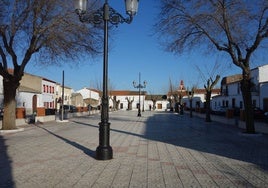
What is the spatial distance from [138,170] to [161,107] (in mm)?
95902

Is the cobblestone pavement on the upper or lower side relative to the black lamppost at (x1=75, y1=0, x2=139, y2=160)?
lower

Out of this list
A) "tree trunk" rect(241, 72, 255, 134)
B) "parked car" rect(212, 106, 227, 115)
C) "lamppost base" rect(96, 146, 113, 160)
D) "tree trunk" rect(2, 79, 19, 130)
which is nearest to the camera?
"lamppost base" rect(96, 146, 113, 160)

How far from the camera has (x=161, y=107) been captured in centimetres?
10306

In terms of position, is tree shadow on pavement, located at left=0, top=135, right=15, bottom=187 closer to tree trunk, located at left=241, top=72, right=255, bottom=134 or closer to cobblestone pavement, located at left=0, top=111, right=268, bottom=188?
cobblestone pavement, located at left=0, top=111, right=268, bottom=188

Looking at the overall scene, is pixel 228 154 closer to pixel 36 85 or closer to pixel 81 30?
pixel 81 30

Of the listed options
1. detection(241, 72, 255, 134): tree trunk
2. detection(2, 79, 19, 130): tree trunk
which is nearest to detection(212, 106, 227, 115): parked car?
detection(241, 72, 255, 134): tree trunk

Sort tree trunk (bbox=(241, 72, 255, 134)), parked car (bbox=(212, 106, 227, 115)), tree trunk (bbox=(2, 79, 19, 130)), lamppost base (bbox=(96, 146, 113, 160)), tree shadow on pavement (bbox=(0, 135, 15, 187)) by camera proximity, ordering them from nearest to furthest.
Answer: tree shadow on pavement (bbox=(0, 135, 15, 187))
lamppost base (bbox=(96, 146, 113, 160))
tree trunk (bbox=(241, 72, 255, 134))
tree trunk (bbox=(2, 79, 19, 130))
parked car (bbox=(212, 106, 227, 115))

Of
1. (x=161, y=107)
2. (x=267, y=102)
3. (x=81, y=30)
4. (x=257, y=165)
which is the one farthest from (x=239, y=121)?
(x=161, y=107)

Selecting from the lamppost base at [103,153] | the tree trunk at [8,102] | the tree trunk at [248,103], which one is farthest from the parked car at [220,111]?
the lamppost base at [103,153]

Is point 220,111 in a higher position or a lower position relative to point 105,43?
lower

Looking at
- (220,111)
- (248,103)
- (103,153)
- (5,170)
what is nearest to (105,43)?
(103,153)

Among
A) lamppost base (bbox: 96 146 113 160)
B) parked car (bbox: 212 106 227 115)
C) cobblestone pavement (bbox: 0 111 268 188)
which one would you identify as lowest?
cobblestone pavement (bbox: 0 111 268 188)

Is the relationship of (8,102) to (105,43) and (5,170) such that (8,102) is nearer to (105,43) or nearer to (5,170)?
Result: (105,43)

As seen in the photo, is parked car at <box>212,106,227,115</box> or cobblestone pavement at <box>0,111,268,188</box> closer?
cobblestone pavement at <box>0,111,268,188</box>
